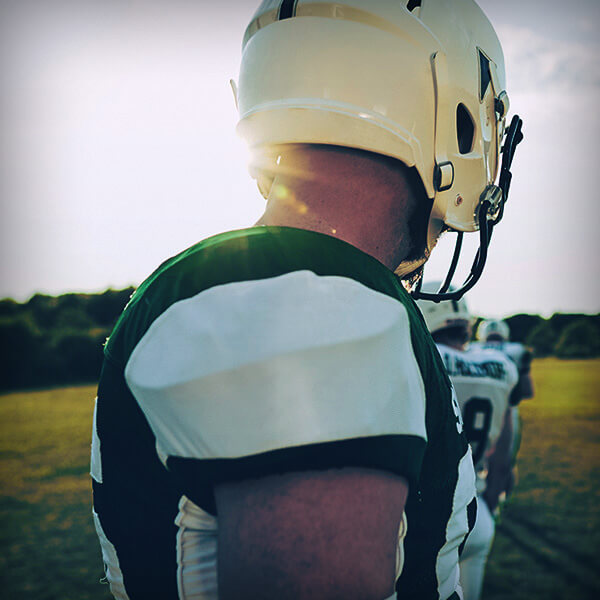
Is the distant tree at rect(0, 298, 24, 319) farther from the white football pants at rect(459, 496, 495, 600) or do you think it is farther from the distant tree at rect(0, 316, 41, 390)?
the white football pants at rect(459, 496, 495, 600)

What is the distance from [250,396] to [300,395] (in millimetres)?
69

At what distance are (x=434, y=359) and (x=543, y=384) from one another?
84.2ft

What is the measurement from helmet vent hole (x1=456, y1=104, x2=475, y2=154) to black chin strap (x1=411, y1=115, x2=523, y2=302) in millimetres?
166

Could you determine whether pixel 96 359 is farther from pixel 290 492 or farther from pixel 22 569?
pixel 290 492

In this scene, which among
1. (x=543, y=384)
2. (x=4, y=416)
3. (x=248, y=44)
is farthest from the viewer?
(x=543, y=384)

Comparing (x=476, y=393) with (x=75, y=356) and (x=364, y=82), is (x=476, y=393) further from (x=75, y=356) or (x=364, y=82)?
(x=75, y=356)

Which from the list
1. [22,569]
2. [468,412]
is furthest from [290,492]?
[22,569]

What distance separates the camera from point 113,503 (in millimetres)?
926

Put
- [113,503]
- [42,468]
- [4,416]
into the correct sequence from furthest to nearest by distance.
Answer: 1. [4,416]
2. [42,468]
3. [113,503]

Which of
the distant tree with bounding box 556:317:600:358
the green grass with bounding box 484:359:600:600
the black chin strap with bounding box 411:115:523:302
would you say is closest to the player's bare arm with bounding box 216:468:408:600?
the black chin strap with bounding box 411:115:523:302

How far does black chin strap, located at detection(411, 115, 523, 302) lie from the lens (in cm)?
168

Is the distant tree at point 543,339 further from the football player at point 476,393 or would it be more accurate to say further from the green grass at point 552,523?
the football player at point 476,393

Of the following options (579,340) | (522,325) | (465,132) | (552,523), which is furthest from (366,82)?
(579,340)

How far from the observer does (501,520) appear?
663 centimetres
